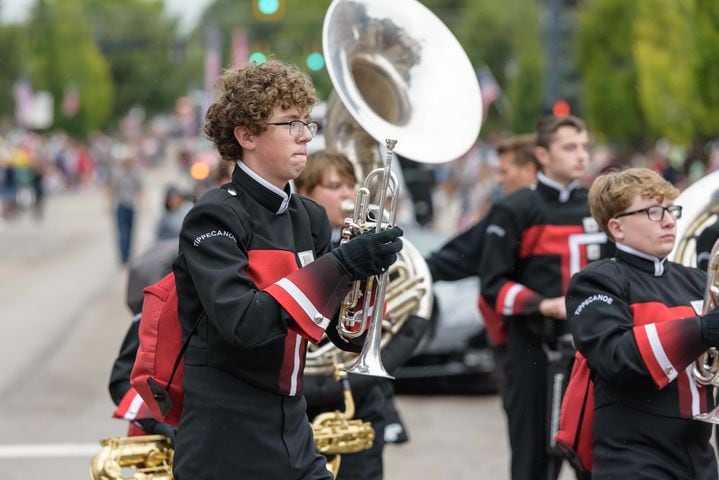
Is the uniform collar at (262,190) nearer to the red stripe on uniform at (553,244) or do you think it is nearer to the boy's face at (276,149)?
the boy's face at (276,149)

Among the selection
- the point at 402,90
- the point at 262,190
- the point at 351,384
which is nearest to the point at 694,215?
the point at 402,90

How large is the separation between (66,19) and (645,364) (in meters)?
74.0

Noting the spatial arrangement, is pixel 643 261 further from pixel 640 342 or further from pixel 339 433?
pixel 339 433

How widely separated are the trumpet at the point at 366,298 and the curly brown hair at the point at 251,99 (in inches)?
12.6

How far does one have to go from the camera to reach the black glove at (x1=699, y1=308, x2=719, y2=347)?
4098 mm

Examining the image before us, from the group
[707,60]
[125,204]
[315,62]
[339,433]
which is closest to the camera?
[339,433]

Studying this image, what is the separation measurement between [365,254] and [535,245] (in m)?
2.64

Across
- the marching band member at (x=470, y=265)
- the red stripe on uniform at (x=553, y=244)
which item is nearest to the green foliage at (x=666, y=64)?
the marching band member at (x=470, y=265)

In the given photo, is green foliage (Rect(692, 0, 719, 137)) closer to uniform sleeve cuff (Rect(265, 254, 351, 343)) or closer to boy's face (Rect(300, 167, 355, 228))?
boy's face (Rect(300, 167, 355, 228))

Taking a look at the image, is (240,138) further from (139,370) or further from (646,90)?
(646,90)

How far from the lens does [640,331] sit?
4.25 meters

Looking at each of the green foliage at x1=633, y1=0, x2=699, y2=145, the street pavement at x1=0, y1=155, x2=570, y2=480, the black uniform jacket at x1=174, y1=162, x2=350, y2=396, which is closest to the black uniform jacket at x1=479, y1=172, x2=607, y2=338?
the street pavement at x1=0, y1=155, x2=570, y2=480

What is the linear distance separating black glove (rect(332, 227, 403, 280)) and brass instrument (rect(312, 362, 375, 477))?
134 centimetres

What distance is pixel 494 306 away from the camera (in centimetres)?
628
